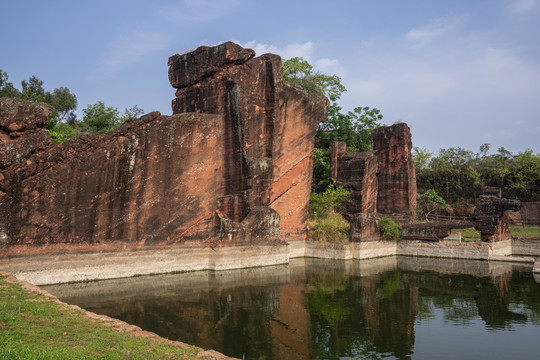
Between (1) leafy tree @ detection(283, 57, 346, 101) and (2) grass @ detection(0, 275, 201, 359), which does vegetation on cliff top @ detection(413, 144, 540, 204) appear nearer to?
(1) leafy tree @ detection(283, 57, 346, 101)

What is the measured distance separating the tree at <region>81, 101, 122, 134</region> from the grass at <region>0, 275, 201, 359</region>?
97.4ft

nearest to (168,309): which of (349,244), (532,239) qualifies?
(349,244)

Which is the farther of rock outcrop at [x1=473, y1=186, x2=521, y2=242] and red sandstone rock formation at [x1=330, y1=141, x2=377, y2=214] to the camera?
red sandstone rock formation at [x1=330, y1=141, x2=377, y2=214]

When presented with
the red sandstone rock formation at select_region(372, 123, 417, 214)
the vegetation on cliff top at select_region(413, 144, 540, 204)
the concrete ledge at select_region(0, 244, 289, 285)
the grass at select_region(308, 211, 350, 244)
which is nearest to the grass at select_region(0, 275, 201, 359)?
the concrete ledge at select_region(0, 244, 289, 285)

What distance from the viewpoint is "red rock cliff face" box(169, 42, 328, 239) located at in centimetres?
1805

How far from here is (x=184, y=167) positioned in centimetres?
1634

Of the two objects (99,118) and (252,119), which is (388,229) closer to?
(252,119)

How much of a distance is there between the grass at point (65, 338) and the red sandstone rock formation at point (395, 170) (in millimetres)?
25940

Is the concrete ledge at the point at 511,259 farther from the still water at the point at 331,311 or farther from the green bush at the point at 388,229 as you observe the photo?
the green bush at the point at 388,229

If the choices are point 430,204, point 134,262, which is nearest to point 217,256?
point 134,262

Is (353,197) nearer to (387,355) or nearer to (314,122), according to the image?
(314,122)

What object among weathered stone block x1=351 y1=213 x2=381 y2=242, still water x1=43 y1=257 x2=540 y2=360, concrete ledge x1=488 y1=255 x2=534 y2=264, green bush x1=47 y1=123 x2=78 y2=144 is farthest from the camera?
green bush x1=47 y1=123 x2=78 y2=144

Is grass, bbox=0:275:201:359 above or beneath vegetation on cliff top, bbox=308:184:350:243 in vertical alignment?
beneath

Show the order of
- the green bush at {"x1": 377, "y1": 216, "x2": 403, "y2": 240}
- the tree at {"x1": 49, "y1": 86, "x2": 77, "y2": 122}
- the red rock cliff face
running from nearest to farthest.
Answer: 1. the red rock cliff face
2. the green bush at {"x1": 377, "y1": 216, "x2": 403, "y2": 240}
3. the tree at {"x1": 49, "y1": 86, "x2": 77, "y2": 122}
